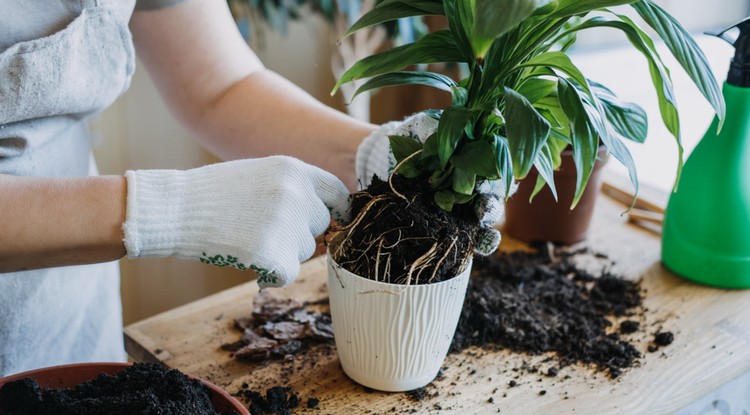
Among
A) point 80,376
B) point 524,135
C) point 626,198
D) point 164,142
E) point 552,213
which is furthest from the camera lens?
point 164,142

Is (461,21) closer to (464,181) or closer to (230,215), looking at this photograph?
(464,181)

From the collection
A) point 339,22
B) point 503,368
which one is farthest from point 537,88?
point 339,22

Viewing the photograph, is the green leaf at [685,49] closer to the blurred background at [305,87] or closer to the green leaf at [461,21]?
the green leaf at [461,21]

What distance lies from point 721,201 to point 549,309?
1.06ft

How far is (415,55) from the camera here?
814mm

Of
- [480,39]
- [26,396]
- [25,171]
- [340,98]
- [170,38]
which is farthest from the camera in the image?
[340,98]

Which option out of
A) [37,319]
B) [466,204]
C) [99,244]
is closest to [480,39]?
[466,204]

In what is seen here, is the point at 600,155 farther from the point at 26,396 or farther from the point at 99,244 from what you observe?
the point at 26,396

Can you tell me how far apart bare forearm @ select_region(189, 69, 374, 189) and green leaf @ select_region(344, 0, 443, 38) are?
10.1 inches

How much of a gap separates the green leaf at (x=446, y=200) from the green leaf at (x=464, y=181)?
0.06 feet

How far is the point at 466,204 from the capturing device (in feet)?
2.86

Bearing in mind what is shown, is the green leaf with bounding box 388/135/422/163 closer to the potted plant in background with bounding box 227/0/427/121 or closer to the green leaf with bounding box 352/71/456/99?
the green leaf with bounding box 352/71/456/99

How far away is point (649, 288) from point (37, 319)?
92 centimetres

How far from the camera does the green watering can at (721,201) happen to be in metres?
1.10
